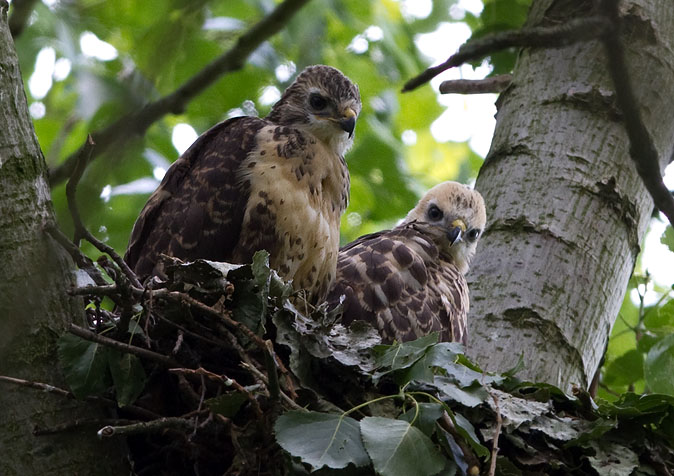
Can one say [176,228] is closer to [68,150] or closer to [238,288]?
[238,288]

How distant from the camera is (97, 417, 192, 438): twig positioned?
2.36 m

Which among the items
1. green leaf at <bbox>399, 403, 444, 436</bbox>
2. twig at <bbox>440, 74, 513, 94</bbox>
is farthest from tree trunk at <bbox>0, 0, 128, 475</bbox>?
twig at <bbox>440, 74, 513, 94</bbox>

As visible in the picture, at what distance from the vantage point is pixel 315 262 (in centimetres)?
402

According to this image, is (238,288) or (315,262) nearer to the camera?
(238,288)

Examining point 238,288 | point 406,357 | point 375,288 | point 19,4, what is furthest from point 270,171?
point 19,4

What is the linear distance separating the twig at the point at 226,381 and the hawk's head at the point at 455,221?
110 inches

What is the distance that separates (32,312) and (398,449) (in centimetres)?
104

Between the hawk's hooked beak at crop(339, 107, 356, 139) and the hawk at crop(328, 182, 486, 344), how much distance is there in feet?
2.05

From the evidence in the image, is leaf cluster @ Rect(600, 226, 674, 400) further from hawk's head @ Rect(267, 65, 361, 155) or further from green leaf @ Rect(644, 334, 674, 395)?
hawk's head @ Rect(267, 65, 361, 155)

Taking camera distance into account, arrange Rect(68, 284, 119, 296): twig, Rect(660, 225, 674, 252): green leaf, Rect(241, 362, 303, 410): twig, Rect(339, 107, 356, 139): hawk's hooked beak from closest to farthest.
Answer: Rect(68, 284, 119, 296): twig < Rect(241, 362, 303, 410): twig < Rect(660, 225, 674, 252): green leaf < Rect(339, 107, 356, 139): hawk's hooked beak

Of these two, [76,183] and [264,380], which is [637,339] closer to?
[264,380]

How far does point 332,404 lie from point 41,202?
3.47ft

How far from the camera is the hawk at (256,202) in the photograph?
3.93 meters

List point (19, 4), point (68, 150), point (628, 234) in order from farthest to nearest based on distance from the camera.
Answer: point (68, 150), point (628, 234), point (19, 4)
